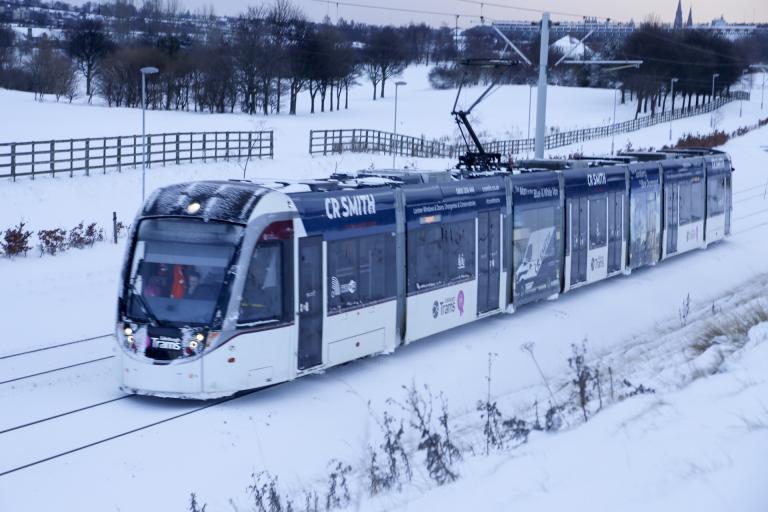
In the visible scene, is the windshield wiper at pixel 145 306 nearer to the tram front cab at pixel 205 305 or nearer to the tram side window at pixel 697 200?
the tram front cab at pixel 205 305

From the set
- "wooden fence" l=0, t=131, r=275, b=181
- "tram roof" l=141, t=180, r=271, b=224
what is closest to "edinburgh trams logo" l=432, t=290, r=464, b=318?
"tram roof" l=141, t=180, r=271, b=224

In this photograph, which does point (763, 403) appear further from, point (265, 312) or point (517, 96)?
point (517, 96)

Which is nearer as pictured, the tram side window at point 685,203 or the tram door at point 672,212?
the tram door at point 672,212

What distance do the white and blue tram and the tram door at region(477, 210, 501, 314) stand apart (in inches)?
1.5

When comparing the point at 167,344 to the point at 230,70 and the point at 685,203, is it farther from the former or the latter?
the point at 230,70

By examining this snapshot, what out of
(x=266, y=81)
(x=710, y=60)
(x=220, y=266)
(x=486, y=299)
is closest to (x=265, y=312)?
(x=220, y=266)

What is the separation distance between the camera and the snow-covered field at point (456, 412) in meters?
7.59

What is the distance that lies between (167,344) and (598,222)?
1245 centimetres

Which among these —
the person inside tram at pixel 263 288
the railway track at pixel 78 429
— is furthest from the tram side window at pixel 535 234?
the railway track at pixel 78 429

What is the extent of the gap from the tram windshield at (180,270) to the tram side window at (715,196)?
19639 mm

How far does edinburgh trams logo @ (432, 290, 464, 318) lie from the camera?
16875mm

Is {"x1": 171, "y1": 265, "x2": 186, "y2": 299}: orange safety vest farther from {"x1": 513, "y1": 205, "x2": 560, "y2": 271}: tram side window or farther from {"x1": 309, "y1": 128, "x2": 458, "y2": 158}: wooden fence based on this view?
{"x1": 309, "y1": 128, "x2": 458, "y2": 158}: wooden fence

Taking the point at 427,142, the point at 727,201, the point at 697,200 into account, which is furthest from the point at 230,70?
the point at 697,200

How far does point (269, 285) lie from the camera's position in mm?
13219
